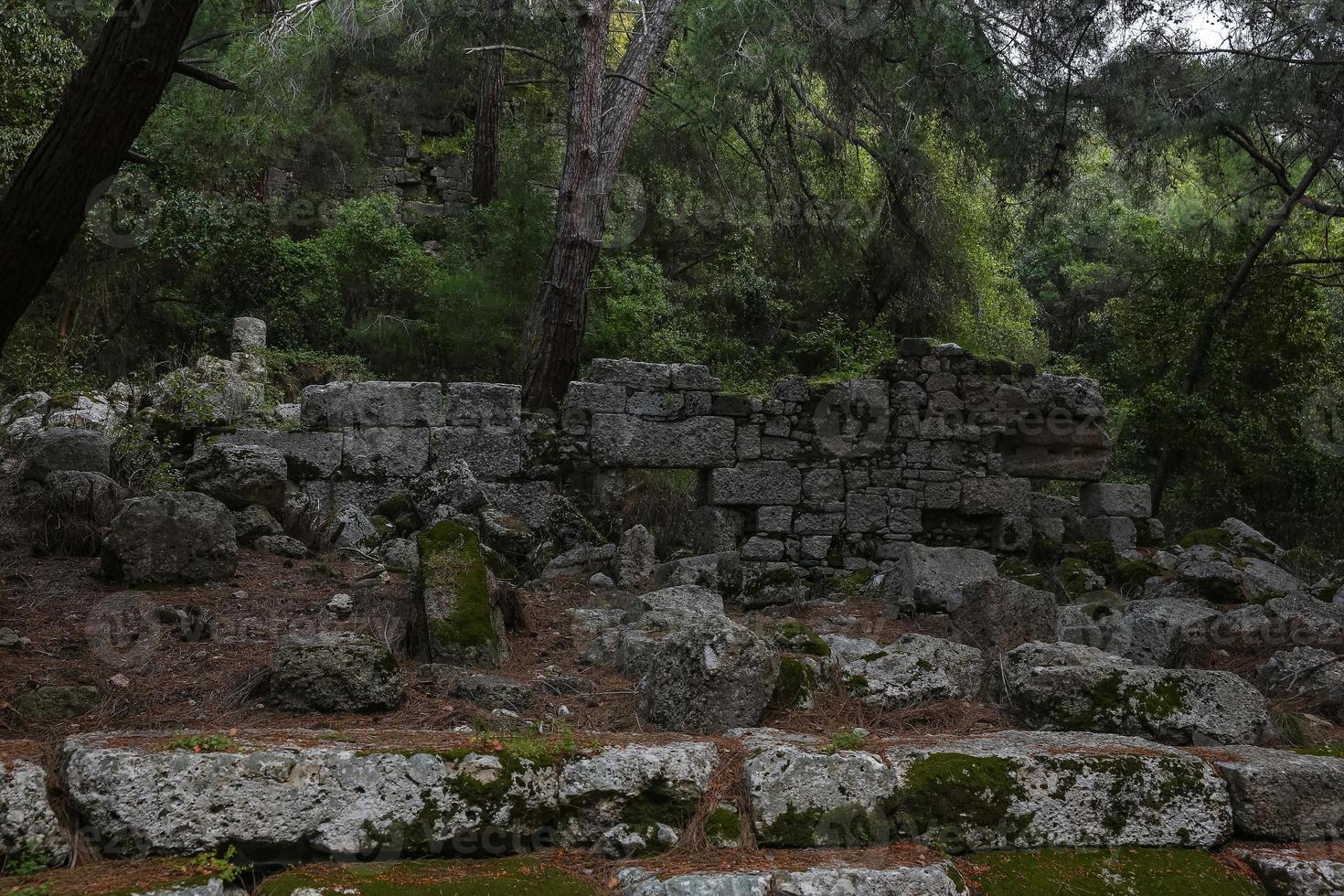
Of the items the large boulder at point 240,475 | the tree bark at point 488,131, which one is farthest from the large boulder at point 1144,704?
the tree bark at point 488,131

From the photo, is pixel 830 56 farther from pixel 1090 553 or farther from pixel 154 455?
pixel 154 455

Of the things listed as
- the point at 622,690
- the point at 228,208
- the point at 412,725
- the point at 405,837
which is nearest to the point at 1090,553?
the point at 622,690

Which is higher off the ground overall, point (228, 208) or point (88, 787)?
point (228, 208)

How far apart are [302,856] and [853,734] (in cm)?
169

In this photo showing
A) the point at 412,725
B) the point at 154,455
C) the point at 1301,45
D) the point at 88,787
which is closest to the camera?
the point at 88,787

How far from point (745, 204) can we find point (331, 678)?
1228 cm

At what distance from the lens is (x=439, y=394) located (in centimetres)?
904

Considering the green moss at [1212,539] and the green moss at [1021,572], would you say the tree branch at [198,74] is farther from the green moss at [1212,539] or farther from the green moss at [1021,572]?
the green moss at [1212,539]

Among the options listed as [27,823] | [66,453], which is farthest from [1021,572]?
[27,823]

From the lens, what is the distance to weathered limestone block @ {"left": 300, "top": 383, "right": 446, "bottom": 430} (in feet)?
29.0

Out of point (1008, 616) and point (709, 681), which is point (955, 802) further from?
point (1008, 616)

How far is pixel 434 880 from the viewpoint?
278 centimetres

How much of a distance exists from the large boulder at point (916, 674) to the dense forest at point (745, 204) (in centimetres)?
508

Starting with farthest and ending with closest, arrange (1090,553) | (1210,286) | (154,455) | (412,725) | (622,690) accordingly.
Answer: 1. (1210,286)
2. (1090,553)
3. (154,455)
4. (622,690)
5. (412,725)
